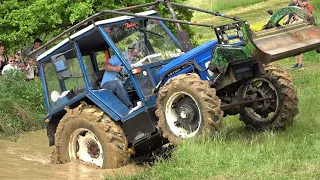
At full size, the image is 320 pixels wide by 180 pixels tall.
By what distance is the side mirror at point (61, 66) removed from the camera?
936 cm

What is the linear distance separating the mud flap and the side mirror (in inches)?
125

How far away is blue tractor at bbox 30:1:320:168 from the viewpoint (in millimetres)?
8117

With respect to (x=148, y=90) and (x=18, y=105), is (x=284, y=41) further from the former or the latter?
(x=18, y=105)

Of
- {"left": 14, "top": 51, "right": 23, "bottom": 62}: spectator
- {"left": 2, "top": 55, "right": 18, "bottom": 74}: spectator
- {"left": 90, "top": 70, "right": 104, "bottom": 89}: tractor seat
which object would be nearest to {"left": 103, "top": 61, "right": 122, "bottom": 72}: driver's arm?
{"left": 90, "top": 70, "right": 104, "bottom": 89}: tractor seat

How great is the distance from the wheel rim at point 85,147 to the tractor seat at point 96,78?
2.72 feet

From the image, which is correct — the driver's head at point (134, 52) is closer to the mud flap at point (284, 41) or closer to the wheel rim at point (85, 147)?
the wheel rim at point (85, 147)

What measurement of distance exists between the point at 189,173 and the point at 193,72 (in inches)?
81.3

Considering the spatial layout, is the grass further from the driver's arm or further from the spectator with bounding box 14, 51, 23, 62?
the spectator with bounding box 14, 51, 23, 62

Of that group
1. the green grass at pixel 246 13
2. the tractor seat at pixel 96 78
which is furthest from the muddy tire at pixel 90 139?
the green grass at pixel 246 13

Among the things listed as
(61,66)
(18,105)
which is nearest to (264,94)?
(61,66)

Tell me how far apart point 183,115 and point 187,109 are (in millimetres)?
110

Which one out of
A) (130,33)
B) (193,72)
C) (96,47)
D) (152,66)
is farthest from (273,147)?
(96,47)

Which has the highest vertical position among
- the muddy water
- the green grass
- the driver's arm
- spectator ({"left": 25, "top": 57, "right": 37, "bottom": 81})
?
the green grass

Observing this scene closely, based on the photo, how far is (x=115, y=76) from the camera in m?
9.32
